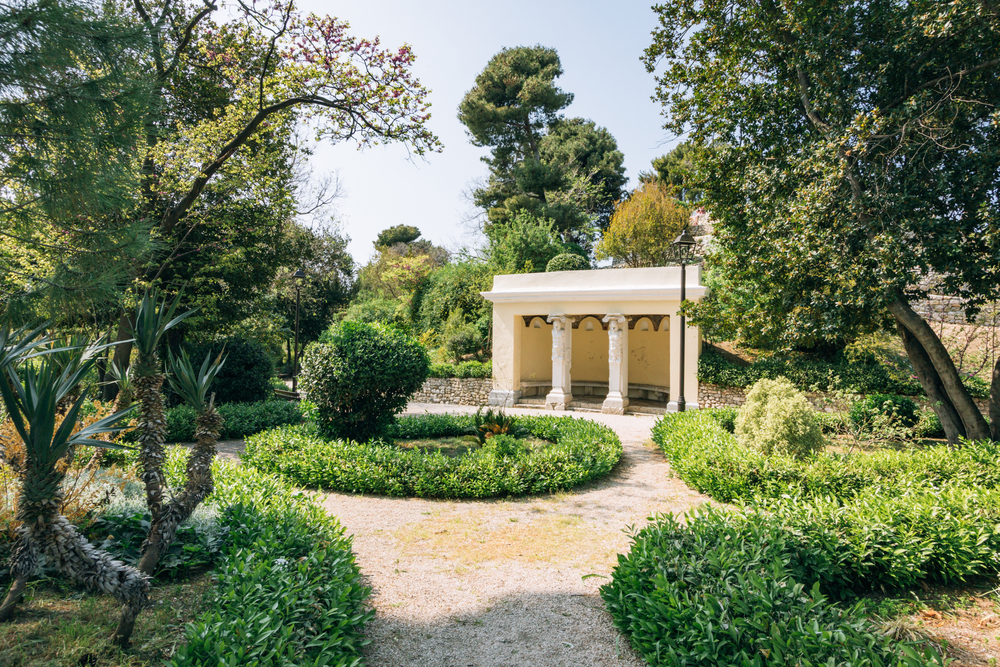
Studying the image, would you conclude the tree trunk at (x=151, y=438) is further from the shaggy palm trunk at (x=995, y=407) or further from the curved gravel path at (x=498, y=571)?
the shaggy palm trunk at (x=995, y=407)

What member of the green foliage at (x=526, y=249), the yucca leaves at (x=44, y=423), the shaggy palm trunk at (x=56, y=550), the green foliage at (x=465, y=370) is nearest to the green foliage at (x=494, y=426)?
the shaggy palm trunk at (x=56, y=550)

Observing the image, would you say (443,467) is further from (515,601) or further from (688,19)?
(688,19)

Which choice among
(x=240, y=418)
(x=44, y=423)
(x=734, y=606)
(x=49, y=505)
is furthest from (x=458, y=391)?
(x=44, y=423)

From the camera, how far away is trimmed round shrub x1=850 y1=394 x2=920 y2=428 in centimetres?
1045

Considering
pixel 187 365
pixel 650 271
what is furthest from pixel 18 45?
pixel 650 271

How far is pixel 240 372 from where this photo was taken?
1222 centimetres

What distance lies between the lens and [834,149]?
7.06m

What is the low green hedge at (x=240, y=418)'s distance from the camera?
10.2 meters

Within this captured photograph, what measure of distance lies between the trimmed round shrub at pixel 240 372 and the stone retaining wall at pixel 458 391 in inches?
226

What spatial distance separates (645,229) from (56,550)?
2399 cm

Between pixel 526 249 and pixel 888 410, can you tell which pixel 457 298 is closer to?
pixel 526 249

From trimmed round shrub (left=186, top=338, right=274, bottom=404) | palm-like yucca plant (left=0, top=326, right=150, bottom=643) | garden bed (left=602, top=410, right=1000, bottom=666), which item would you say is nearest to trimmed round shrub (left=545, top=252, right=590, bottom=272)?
trimmed round shrub (left=186, top=338, right=274, bottom=404)

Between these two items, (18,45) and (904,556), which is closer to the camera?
(18,45)

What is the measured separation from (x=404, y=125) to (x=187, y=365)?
8.21m
